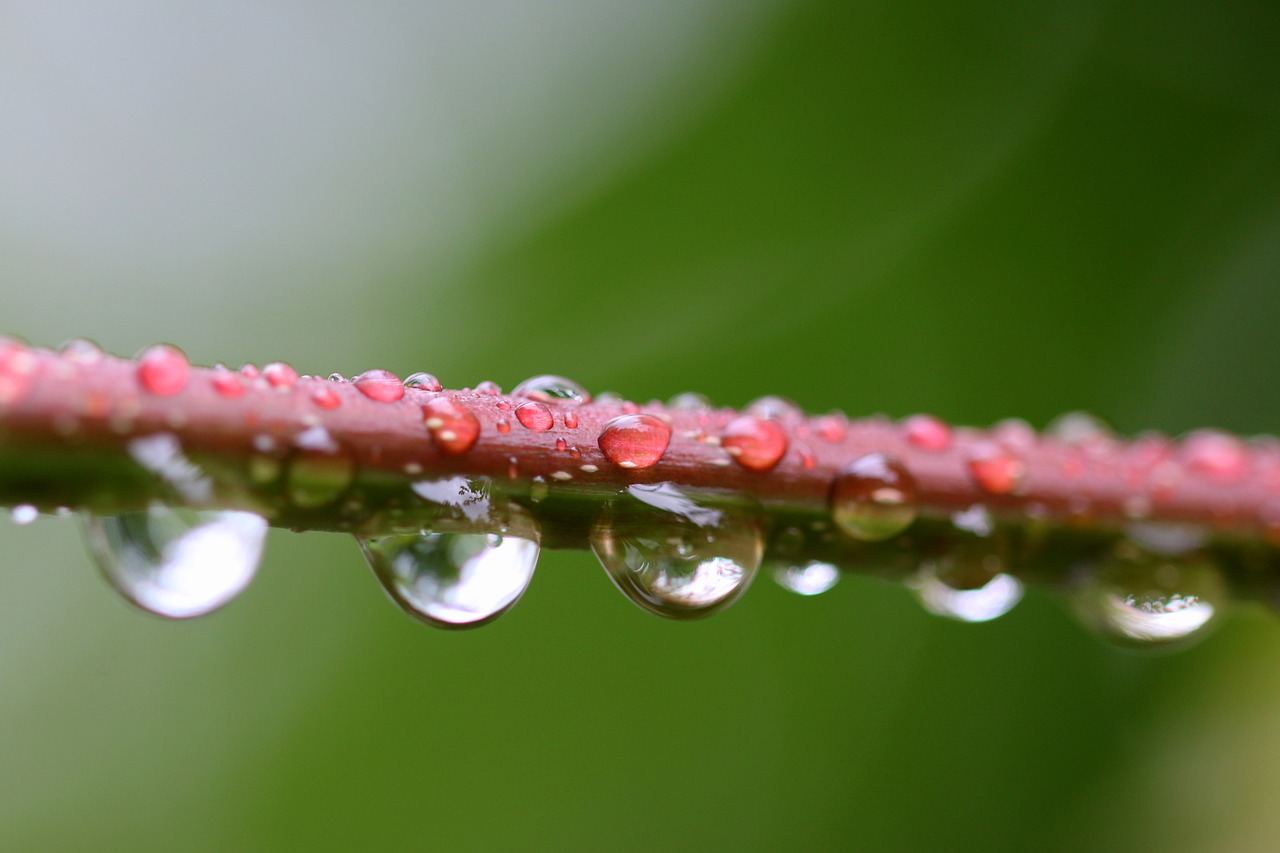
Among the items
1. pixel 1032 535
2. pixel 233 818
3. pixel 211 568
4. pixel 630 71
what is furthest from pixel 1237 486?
pixel 630 71

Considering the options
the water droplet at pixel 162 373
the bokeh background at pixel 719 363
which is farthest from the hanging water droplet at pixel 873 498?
the bokeh background at pixel 719 363

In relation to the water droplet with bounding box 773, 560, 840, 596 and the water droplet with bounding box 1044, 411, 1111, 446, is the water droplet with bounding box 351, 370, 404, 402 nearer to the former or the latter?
the water droplet with bounding box 773, 560, 840, 596

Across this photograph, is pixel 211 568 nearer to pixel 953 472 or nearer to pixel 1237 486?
pixel 953 472

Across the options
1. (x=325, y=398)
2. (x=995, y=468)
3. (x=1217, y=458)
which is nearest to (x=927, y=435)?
(x=995, y=468)

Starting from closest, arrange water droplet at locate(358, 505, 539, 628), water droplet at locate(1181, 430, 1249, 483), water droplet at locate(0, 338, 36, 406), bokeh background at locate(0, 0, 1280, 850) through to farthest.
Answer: water droplet at locate(0, 338, 36, 406), water droplet at locate(358, 505, 539, 628), water droplet at locate(1181, 430, 1249, 483), bokeh background at locate(0, 0, 1280, 850)

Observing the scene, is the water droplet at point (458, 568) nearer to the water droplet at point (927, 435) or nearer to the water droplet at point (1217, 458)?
the water droplet at point (927, 435)

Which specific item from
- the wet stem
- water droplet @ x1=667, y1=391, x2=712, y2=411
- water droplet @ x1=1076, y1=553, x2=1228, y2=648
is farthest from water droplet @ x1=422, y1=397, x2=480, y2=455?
water droplet @ x1=1076, y1=553, x2=1228, y2=648

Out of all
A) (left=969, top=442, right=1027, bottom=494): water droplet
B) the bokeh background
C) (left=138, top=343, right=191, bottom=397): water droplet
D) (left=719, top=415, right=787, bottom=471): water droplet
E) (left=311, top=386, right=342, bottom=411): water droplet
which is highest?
the bokeh background
